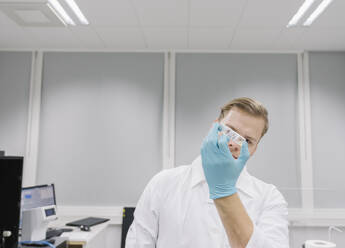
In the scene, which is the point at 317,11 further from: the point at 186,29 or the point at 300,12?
the point at 186,29

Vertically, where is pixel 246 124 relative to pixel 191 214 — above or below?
above

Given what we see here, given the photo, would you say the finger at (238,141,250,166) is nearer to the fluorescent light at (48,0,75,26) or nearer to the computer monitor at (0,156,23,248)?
the computer monitor at (0,156,23,248)

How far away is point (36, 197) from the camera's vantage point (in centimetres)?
242


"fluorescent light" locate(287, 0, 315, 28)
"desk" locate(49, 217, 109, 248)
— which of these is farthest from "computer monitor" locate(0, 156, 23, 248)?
"fluorescent light" locate(287, 0, 315, 28)

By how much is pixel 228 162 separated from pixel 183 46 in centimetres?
254

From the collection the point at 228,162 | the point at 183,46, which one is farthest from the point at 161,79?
the point at 228,162

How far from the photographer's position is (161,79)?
3.21 m

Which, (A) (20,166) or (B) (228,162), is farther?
(A) (20,166)

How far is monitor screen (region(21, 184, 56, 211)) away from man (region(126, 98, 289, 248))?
1639mm

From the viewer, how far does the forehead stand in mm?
927

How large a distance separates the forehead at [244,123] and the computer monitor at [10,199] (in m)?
0.81

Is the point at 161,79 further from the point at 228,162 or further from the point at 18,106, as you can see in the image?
the point at 228,162

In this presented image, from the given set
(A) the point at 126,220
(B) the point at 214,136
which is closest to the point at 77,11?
(A) the point at 126,220

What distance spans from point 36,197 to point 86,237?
1.81 feet
